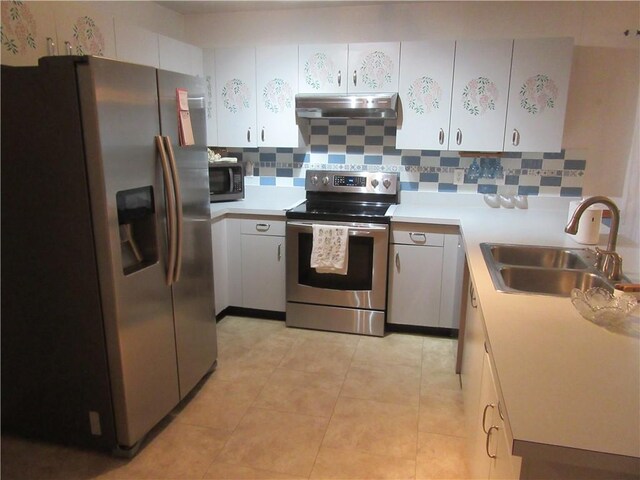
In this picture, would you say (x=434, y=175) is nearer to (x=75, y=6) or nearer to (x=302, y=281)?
(x=302, y=281)

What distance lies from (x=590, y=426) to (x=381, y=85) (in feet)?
8.65

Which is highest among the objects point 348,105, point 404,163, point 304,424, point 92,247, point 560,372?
point 348,105

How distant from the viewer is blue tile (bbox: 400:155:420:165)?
3457 mm

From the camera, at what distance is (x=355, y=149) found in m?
3.57

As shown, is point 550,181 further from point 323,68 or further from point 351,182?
point 323,68

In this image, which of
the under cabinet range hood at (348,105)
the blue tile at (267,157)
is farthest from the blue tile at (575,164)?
the blue tile at (267,157)

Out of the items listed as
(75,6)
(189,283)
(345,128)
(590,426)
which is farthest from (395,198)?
(590,426)

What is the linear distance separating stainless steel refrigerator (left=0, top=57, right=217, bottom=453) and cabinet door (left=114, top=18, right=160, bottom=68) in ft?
2.27

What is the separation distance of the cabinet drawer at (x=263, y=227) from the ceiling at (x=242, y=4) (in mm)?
1564

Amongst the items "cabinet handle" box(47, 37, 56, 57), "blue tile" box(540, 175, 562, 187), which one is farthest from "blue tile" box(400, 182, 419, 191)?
"cabinet handle" box(47, 37, 56, 57)

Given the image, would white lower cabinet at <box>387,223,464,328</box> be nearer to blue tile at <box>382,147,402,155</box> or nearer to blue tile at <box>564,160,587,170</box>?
blue tile at <box>382,147,402,155</box>

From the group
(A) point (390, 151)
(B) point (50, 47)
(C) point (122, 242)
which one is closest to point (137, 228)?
(C) point (122, 242)

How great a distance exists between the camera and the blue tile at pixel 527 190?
3.31 meters

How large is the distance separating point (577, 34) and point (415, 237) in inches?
67.3
